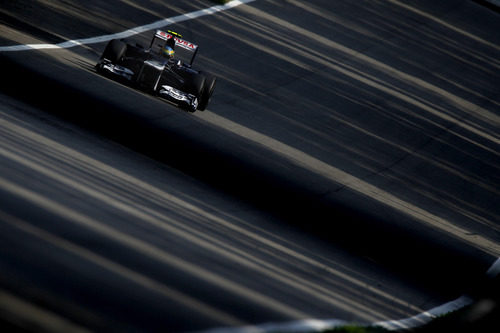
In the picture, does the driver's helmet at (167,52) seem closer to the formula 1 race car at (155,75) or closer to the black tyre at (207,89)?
the formula 1 race car at (155,75)

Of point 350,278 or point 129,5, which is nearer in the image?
point 350,278

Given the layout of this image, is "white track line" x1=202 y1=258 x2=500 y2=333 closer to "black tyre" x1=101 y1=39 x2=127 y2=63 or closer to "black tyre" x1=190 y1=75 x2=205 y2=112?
"black tyre" x1=190 y1=75 x2=205 y2=112

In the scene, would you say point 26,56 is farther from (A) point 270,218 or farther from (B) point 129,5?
(B) point 129,5

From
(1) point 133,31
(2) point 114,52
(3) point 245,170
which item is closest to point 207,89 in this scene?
(2) point 114,52

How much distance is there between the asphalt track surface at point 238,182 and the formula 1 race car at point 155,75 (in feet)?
1.06

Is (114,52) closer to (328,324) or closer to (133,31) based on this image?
(133,31)

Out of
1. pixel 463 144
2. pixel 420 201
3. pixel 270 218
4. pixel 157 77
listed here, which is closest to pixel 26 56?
pixel 157 77

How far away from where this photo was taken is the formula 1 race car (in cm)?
1716

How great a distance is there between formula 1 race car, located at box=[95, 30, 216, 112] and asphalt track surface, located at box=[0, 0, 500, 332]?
324mm

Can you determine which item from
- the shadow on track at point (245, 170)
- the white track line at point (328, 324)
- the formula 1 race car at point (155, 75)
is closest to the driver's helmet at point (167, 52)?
the formula 1 race car at point (155, 75)

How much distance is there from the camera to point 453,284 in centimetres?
1252

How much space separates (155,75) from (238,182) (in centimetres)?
434

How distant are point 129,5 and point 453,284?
16.4m

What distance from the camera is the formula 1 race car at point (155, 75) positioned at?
675 inches
